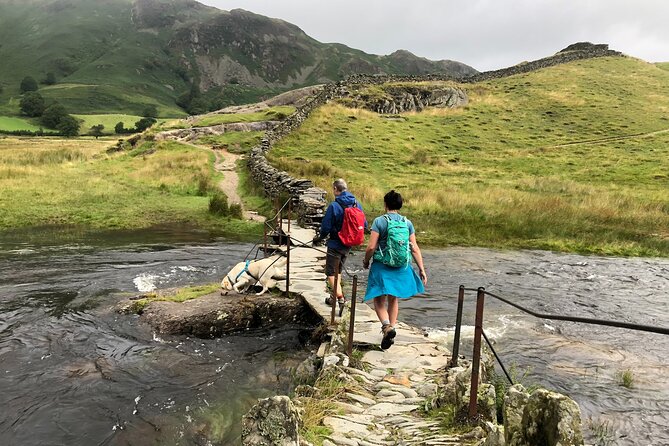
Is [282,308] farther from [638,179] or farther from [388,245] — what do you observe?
[638,179]

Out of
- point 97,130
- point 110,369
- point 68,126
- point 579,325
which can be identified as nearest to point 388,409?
point 110,369

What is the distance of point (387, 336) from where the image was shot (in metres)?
7.05

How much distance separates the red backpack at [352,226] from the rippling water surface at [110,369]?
224 centimetres

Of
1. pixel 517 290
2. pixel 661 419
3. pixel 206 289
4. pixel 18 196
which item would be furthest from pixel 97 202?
pixel 661 419

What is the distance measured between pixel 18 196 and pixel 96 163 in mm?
14032

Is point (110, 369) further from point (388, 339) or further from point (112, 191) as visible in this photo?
point (112, 191)

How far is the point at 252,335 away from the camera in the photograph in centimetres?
896

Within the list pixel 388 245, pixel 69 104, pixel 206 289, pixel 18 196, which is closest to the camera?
pixel 388 245

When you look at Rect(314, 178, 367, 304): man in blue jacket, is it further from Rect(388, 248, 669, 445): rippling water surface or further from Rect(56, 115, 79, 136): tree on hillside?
Rect(56, 115, 79, 136): tree on hillside

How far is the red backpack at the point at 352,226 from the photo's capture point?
8836 millimetres

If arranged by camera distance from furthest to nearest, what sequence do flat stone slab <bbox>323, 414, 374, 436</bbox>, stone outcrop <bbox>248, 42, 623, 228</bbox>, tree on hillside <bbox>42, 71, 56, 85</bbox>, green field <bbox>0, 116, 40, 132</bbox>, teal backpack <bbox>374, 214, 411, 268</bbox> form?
tree on hillside <bbox>42, 71, 56, 85</bbox>, green field <bbox>0, 116, 40, 132</bbox>, stone outcrop <bbox>248, 42, 623, 228</bbox>, teal backpack <bbox>374, 214, 411, 268</bbox>, flat stone slab <bbox>323, 414, 374, 436</bbox>

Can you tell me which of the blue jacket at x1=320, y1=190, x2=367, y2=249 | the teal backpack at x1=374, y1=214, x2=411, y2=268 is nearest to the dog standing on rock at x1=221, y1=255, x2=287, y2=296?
the blue jacket at x1=320, y1=190, x2=367, y2=249

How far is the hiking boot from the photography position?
276 inches

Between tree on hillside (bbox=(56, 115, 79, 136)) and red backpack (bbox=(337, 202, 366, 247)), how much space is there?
103125 millimetres
